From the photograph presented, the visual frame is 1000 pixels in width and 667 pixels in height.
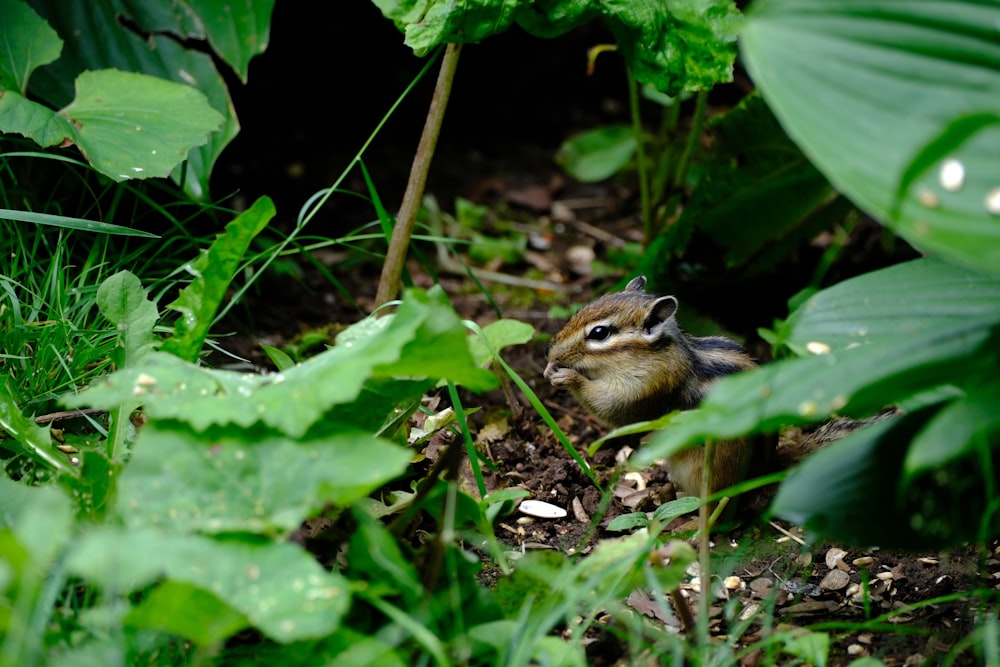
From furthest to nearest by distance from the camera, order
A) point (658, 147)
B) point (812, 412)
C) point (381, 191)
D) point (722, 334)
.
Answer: point (381, 191)
point (658, 147)
point (722, 334)
point (812, 412)

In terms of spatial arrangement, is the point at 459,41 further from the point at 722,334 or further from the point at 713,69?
the point at 722,334

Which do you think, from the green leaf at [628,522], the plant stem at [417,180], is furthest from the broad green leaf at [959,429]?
the plant stem at [417,180]

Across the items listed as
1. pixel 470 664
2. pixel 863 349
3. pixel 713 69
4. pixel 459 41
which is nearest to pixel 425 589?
pixel 470 664

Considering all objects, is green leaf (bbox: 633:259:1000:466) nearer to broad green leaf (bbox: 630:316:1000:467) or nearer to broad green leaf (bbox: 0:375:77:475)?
broad green leaf (bbox: 630:316:1000:467)

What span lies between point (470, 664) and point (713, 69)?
6.60ft

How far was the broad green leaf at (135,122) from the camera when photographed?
3.21m

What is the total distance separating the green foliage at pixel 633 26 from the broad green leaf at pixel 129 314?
1.05 meters

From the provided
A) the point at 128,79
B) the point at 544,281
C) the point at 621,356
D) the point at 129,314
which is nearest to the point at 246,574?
the point at 129,314

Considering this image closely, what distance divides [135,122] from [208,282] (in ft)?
3.69

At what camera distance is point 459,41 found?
307cm

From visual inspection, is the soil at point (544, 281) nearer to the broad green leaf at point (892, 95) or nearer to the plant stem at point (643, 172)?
the plant stem at point (643, 172)

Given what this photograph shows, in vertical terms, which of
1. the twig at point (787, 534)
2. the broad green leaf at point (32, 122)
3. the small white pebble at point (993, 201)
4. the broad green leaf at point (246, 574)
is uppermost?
the small white pebble at point (993, 201)

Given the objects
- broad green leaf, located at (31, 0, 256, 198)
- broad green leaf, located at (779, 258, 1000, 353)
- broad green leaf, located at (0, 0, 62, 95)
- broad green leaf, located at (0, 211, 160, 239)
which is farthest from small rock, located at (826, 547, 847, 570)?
broad green leaf, located at (0, 0, 62, 95)

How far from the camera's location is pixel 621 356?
3562mm
